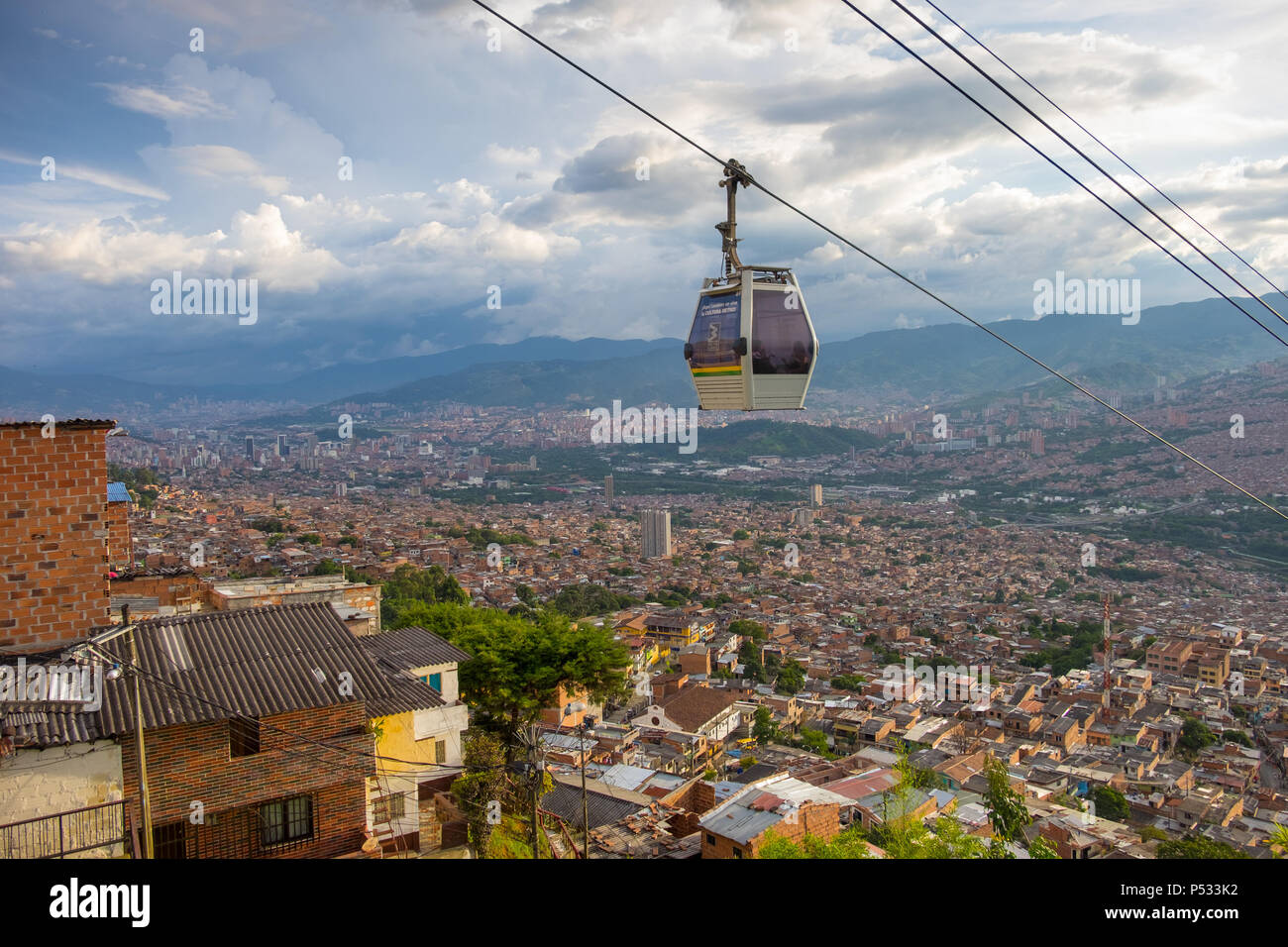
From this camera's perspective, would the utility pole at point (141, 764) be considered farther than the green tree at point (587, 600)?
No

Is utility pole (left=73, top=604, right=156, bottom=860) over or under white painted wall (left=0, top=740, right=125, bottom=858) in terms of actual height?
over

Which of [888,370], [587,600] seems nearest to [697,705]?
[587,600]

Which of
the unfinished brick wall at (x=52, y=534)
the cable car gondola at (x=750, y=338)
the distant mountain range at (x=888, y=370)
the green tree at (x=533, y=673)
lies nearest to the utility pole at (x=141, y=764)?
the unfinished brick wall at (x=52, y=534)

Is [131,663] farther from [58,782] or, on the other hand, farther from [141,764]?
[141,764]

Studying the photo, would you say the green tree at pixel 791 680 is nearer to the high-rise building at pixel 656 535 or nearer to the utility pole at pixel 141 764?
the high-rise building at pixel 656 535

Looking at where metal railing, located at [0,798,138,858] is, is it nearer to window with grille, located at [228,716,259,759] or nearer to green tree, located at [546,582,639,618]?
window with grille, located at [228,716,259,759]

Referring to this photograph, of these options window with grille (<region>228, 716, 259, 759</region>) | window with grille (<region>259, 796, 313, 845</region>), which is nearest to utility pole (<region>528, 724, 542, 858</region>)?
window with grille (<region>259, 796, 313, 845</region>)
